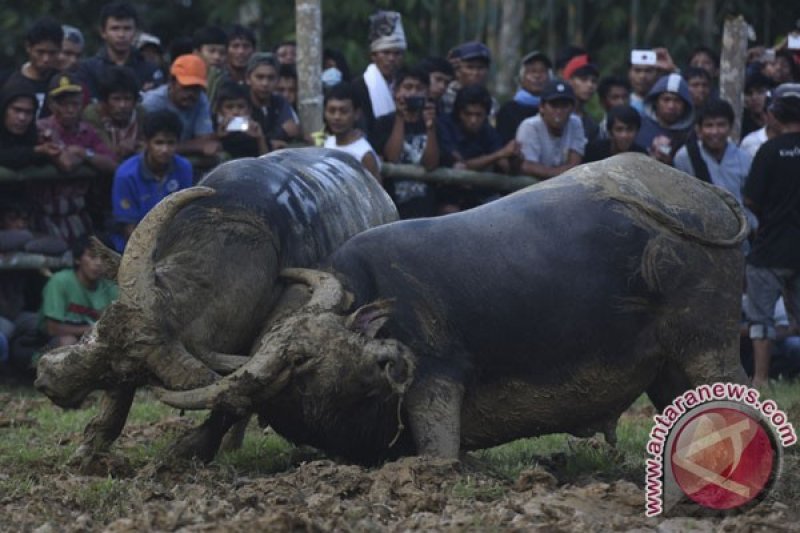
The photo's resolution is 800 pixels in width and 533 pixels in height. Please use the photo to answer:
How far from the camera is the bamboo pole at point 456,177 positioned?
11.6 meters

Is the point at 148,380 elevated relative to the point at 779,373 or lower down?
elevated

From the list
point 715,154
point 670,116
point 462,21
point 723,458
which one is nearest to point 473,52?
point 670,116

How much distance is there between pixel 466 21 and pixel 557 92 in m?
7.07

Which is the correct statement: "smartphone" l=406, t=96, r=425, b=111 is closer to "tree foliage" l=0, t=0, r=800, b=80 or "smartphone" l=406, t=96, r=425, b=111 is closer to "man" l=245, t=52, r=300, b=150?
"man" l=245, t=52, r=300, b=150

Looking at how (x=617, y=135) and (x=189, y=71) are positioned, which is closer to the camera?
(x=189, y=71)

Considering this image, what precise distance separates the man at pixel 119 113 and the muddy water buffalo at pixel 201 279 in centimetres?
319

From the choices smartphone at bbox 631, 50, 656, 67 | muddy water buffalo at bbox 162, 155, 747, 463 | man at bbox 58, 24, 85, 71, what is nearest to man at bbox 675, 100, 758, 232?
smartphone at bbox 631, 50, 656, 67

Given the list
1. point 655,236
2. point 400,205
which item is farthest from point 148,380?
point 400,205

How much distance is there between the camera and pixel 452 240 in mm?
7574

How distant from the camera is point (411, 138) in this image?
39.1 feet

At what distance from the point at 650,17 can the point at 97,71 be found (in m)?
9.39

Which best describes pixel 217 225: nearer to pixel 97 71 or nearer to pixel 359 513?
pixel 359 513

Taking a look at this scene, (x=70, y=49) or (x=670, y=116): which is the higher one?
(x=70, y=49)

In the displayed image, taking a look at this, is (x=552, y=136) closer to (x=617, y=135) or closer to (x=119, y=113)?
(x=617, y=135)
